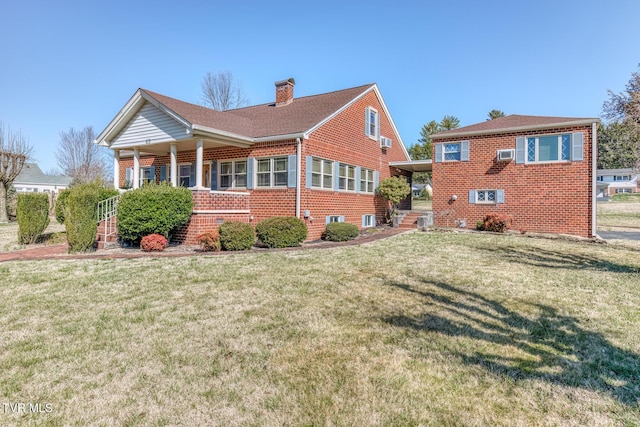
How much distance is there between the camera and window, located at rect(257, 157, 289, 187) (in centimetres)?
1302

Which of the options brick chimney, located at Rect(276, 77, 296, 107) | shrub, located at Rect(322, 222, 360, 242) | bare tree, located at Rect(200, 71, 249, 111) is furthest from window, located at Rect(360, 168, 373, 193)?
bare tree, located at Rect(200, 71, 249, 111)

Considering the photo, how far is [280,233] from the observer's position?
10.6 m

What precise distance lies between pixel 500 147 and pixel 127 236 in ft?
50.8

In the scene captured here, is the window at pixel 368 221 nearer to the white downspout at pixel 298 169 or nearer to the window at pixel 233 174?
the white downspout at pixel 298 169

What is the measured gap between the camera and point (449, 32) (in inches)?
565

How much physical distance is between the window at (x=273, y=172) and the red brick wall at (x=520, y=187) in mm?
8289

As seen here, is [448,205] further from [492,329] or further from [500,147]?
[492,329]

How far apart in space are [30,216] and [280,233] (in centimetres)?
888

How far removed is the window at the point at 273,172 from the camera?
1302cm

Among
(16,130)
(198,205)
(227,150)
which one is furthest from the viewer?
(16,130)

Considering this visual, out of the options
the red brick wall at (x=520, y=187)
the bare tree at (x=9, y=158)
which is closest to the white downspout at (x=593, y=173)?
the red brick wall at (x=520, y=187)

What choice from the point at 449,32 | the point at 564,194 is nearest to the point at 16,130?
the point at 449,32

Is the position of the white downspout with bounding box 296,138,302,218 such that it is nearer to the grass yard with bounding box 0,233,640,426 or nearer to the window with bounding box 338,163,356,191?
the window with bounding box 338,163,356,191

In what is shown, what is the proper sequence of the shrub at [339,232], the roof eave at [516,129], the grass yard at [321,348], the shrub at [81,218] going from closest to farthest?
1. the grass yard at [321,348]
2. the shrub at [81,218]
3. the shrub at [339,232]
4. the roof eave at [516,129]
